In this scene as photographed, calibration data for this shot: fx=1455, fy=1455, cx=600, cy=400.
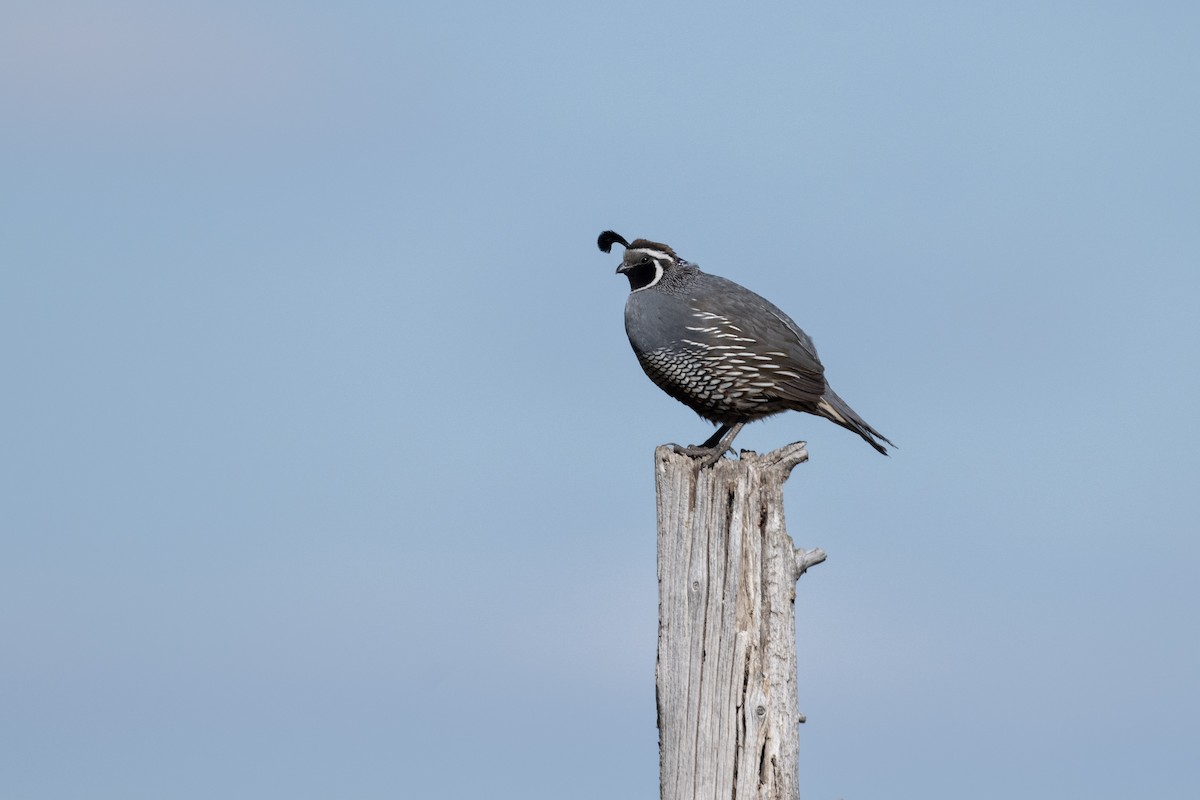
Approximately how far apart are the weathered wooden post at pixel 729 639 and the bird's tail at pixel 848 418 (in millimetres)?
2275

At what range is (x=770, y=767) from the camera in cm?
541

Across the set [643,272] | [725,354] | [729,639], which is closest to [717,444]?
[725,354]

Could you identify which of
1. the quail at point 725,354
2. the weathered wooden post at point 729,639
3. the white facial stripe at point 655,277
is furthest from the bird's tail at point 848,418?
the weathered wooden post at point 729,639

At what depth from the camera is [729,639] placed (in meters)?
5.51

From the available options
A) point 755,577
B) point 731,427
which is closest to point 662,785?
point 755,577

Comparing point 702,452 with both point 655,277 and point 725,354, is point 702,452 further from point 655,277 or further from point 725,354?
point 655,277

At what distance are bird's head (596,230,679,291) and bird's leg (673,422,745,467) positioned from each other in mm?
939

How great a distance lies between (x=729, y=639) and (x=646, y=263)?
10.8ft

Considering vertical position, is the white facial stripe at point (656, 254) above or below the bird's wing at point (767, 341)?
above

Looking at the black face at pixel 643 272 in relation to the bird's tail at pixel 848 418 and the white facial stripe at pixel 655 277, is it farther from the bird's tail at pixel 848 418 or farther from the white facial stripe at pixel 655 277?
the bird's tail at pixel 848 418

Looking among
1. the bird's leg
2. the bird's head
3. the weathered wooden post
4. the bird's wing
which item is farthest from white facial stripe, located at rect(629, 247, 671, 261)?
the weathered wooden post

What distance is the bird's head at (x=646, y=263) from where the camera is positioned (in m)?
8.30

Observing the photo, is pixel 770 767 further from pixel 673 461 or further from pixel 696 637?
pixel 673 461

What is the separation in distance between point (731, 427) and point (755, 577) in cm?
246
